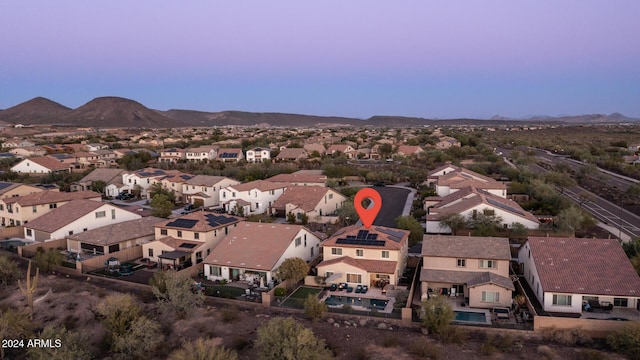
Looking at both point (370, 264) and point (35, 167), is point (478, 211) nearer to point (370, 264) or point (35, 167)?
point (370, 264)

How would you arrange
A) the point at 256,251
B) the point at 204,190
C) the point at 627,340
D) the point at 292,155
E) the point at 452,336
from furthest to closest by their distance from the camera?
the point at 292,155 < the point at 204,190 < the point at 256,251 < the point at 452,336 < the point at 627,340

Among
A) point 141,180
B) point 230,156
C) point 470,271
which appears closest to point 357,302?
point 470,271

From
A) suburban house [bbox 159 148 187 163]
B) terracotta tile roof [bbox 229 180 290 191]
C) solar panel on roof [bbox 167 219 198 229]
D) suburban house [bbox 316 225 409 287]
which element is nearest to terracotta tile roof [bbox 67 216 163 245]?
solar panel on roof [bbox 167 219 198 229]

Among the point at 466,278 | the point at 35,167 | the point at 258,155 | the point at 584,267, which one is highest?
the point at 258,155

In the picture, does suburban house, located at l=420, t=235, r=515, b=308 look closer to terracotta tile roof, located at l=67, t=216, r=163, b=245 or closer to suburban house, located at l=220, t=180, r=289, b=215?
terracotta tile roof, located at l=67, t=216, r=163, b=245

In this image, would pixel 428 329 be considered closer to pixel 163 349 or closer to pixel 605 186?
pixel 163 349

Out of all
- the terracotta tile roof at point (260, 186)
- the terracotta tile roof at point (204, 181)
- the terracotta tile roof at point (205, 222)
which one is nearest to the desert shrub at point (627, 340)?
the terracotta tile roof at point (205, 222)
